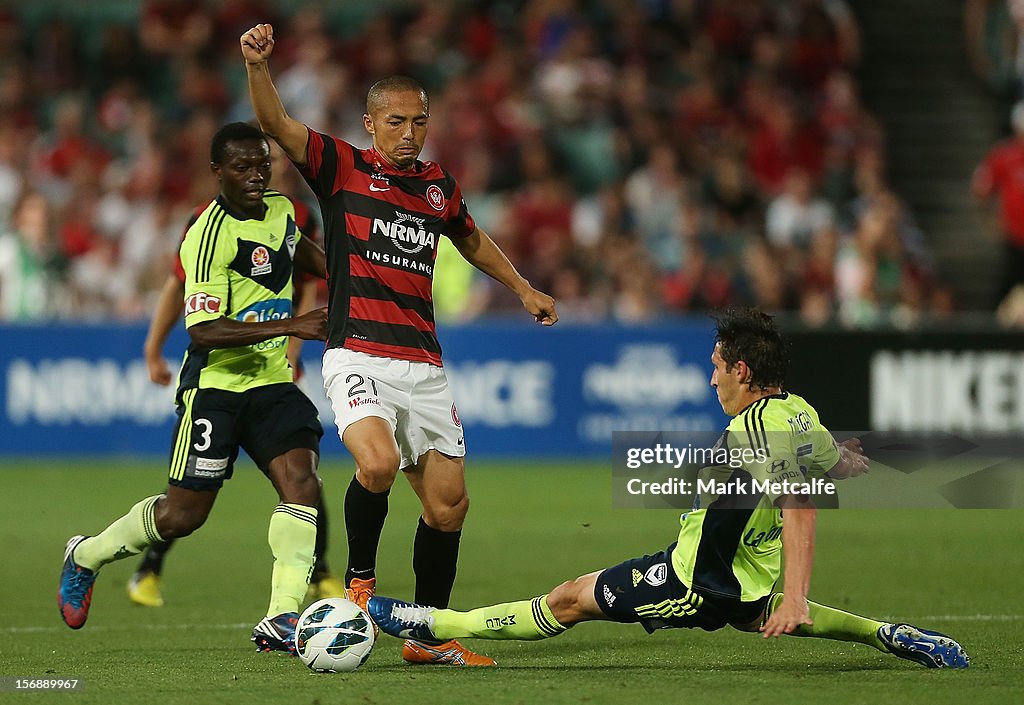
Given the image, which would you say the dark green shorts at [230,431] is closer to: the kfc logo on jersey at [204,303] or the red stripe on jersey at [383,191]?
the kfc logo on jersey at [204,303]

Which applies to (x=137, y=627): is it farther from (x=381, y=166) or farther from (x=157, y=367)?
(x=381, y=166)

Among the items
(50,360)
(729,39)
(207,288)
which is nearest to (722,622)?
(207,288)

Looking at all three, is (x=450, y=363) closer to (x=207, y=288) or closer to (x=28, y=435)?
(x=28, y=435)

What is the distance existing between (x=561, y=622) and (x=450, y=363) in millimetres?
Result: 9090

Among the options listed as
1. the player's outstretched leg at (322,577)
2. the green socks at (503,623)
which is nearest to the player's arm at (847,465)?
the green socks at (503,623)

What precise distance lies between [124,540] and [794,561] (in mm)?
3050

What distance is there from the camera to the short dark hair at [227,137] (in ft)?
23.6

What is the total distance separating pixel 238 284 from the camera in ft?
23.5

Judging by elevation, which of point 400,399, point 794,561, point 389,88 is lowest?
point 794,561

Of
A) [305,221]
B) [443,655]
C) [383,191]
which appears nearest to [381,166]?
[383,191]

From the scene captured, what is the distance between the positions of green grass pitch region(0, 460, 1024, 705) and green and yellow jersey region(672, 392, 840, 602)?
37 centimetres

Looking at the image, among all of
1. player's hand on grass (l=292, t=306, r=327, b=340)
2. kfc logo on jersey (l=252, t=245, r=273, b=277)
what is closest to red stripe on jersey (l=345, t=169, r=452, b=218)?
player's hand on grass (l=292, t=306, r=327, b=340)

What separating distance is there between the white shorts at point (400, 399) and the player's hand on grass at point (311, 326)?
0.09 metres

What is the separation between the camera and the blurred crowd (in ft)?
54.4
